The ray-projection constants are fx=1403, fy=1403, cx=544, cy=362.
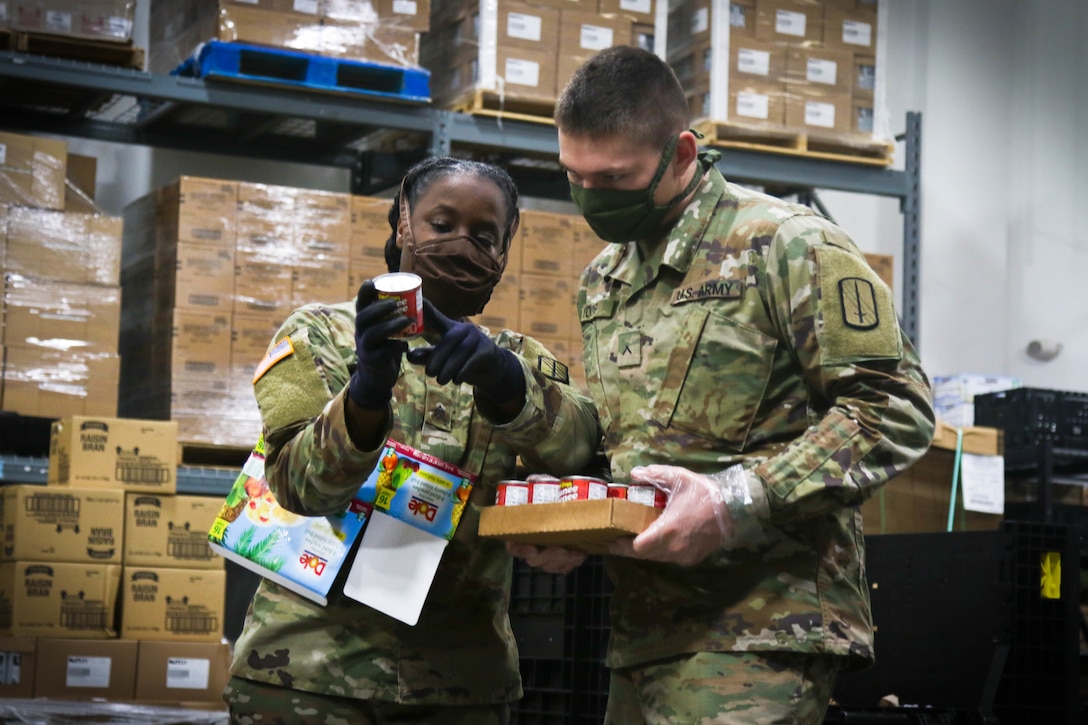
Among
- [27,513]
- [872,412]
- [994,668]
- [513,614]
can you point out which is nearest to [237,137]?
[27,513]

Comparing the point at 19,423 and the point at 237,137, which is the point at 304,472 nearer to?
the point at 19,423

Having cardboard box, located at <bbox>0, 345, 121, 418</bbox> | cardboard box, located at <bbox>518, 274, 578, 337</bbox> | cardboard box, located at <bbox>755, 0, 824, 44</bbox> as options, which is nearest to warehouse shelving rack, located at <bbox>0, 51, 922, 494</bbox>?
cardboard box, located at <bbox>0, 345, 121, 418</bbox>

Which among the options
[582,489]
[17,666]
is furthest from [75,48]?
[582,489]

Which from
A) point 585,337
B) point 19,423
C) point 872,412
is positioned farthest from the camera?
point 19,423

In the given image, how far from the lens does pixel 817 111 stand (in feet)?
26.4

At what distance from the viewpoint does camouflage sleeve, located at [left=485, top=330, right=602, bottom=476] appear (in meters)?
2.38

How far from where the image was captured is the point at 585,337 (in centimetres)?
251

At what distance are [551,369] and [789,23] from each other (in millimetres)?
5816

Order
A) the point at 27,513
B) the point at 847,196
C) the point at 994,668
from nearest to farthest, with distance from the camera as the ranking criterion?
1. the point at 994,668
2. the point at 27,513
3. the point at 847,196

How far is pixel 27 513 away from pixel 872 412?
15.2ft

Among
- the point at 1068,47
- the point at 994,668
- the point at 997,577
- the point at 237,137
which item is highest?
the point at 1068,47

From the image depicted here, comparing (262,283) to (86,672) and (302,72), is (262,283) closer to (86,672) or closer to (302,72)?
(302,72)

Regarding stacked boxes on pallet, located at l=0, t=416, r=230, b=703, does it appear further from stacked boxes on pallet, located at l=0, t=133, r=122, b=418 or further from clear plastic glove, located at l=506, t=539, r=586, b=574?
clear plastic glove, located at l=506, t=539, r=586, b=574

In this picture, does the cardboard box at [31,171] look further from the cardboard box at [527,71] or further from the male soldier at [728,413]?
the male soldier at [728,413]
